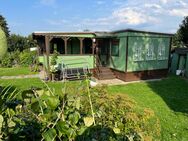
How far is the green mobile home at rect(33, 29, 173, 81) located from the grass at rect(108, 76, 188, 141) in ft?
6.32

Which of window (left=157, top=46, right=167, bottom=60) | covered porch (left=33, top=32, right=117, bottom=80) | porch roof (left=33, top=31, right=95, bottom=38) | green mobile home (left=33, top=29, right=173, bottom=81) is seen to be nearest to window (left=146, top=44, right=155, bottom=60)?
green mobile home (left=33, top=29, right=173, bottom=81)

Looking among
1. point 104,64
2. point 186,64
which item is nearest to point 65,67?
point 104,64

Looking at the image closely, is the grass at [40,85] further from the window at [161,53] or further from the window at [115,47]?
the window at [161,53]

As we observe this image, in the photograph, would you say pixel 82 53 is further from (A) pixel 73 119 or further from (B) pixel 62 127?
(B) pixel 62 127

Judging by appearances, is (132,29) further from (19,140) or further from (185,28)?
(185,28)

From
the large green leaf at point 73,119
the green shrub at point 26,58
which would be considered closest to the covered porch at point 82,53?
the green shrub at point 26,58

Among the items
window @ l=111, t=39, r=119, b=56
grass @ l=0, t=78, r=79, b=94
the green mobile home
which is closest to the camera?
grass @ l=0, t=78, r=79, b=94

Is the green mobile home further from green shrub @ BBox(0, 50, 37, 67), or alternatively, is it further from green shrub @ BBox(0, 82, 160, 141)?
green shrub @ BBox(0, 82, 160, 141)

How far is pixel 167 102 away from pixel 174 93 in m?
2.10

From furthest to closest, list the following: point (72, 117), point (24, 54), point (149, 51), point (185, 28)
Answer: point (185, 28)
point (24, 54)
point (149, 51)
point (72, 117)

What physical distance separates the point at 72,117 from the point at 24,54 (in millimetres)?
25771

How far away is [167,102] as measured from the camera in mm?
9852

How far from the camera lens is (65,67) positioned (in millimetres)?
15414

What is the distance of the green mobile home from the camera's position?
15.3m
